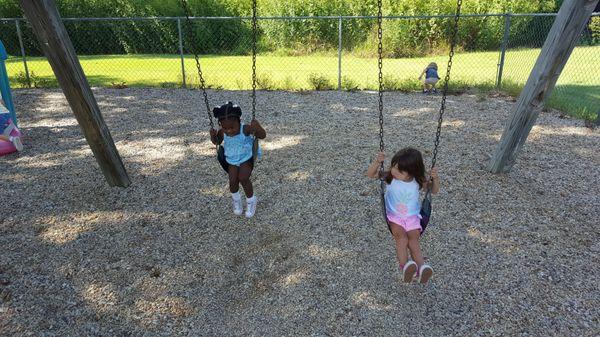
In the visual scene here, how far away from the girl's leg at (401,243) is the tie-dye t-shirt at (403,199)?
0.31 ft

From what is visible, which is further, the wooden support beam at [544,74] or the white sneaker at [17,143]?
the white sneaker at [17,143]

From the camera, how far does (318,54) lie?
1483 cm

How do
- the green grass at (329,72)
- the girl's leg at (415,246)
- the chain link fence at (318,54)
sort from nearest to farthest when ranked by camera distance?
the girl's leg at (415,246) → the green grass at (329,72) → the chain link fence at (318,54)

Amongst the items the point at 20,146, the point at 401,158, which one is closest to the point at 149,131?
the point at 20,146

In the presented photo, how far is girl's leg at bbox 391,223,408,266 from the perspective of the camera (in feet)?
9.82

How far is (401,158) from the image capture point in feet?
10.1

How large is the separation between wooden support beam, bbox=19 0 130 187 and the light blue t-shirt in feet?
4.65

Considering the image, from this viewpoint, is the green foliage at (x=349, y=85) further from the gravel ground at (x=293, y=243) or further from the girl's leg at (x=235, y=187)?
the girl's leg at (x=235, y=187)

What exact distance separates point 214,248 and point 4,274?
152 centimetres

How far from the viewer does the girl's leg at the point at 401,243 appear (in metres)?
2.99

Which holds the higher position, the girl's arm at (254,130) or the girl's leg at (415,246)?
the girl's arm at (254,130)

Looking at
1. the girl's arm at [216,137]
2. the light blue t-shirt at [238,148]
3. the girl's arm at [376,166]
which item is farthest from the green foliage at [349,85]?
the girl's arm at [376,166]

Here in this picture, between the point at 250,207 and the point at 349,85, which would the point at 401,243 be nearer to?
the point at 250,207

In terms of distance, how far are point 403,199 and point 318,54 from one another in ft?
40.5
